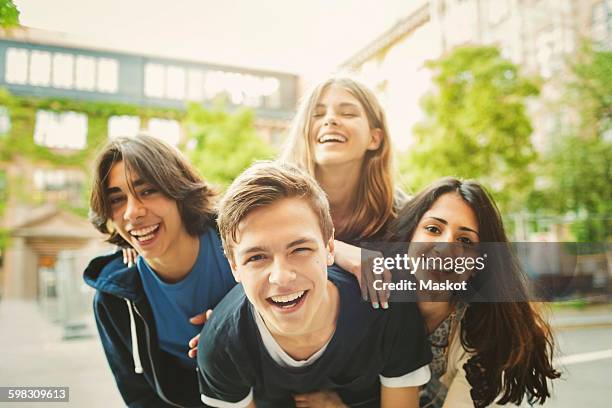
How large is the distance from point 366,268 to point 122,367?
2.84 feet

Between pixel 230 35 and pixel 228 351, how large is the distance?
105 cm

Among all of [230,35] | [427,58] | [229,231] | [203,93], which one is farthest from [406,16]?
[229,231]

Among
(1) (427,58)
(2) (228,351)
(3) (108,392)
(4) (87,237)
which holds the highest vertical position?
(1) (427,58)

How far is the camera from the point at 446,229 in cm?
144

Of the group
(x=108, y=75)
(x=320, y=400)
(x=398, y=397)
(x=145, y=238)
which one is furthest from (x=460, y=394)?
(x=108, y=75)

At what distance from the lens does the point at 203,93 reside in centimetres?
174

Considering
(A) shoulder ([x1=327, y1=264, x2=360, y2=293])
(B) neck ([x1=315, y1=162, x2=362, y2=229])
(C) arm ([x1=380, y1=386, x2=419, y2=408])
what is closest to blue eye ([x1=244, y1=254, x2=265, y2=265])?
(A) shoulder ([x1=327, y1=264, x2=360, y2=293])

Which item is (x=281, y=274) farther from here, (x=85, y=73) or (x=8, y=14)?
(x=8, y=14)

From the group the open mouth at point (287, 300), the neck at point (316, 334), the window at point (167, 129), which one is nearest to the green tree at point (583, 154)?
the neck at point (316, 334)

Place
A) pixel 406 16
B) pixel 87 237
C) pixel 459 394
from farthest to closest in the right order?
pixel 406 16 < pixel 87 237 < pixel 459 394

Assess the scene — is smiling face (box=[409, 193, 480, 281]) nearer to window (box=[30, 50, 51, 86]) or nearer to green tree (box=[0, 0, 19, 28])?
window (box=[30, 50, 51, 86])

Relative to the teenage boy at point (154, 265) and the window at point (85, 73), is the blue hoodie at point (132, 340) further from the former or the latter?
the window at point (85, 73)

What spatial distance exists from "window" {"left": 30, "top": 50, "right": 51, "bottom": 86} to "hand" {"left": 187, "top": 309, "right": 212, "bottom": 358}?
2.95ft

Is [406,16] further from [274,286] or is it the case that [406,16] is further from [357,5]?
[274,286]
